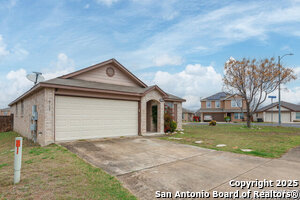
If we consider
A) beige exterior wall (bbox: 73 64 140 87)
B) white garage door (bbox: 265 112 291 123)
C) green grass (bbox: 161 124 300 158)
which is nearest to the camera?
green grass (bbox: 161 124 300 158)

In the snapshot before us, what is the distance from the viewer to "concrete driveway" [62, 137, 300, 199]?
3.87m

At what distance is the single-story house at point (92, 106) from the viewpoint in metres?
8.95

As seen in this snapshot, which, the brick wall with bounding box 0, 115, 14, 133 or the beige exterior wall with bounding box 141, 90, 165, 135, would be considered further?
the brick wall with bounding box 0, 115, 14, 133

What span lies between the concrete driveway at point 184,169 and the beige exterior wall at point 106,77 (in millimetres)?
6685

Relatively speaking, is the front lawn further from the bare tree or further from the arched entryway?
the bare tree

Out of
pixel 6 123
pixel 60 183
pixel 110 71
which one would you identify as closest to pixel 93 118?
pixel 110 71

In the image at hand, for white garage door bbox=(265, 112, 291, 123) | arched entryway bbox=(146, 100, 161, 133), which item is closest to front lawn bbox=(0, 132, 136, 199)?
arched entryway bbox=(146, 100, 161, 133)

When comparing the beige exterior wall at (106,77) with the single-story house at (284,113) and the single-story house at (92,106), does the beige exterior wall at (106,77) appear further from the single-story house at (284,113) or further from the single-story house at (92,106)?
the single-story house at (284,113)

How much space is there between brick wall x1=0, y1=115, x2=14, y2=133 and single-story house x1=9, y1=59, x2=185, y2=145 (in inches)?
407

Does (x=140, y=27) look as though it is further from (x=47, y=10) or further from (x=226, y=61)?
(x=226, y=61)

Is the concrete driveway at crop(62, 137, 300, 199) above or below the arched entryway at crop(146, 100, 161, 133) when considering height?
below

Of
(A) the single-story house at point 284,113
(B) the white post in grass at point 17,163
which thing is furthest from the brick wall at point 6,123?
(A) the single-story house at point 284,113

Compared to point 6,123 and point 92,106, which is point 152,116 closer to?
point 92,106

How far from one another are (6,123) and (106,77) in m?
14.4
